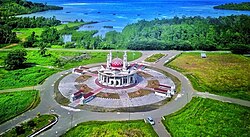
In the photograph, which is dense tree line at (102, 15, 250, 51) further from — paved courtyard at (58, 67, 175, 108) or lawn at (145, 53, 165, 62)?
paved courtyard at (58, 67, 175, 108)

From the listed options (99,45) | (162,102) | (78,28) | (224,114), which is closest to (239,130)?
(224,114)

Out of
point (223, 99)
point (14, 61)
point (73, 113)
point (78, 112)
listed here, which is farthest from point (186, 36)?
point (73, 113)

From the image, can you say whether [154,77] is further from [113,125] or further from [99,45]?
[99,45]

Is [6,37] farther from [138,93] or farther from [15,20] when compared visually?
[138,93]

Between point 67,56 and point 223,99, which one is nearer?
point 223,99

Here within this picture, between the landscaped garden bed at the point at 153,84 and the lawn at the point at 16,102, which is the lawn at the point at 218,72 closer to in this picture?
the landscaped garden bed at the point at 153,84

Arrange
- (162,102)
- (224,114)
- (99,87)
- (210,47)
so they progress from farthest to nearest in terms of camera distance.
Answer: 1. (210,47)
2. (99,87)
3. (162,102)
4. (224,114)
